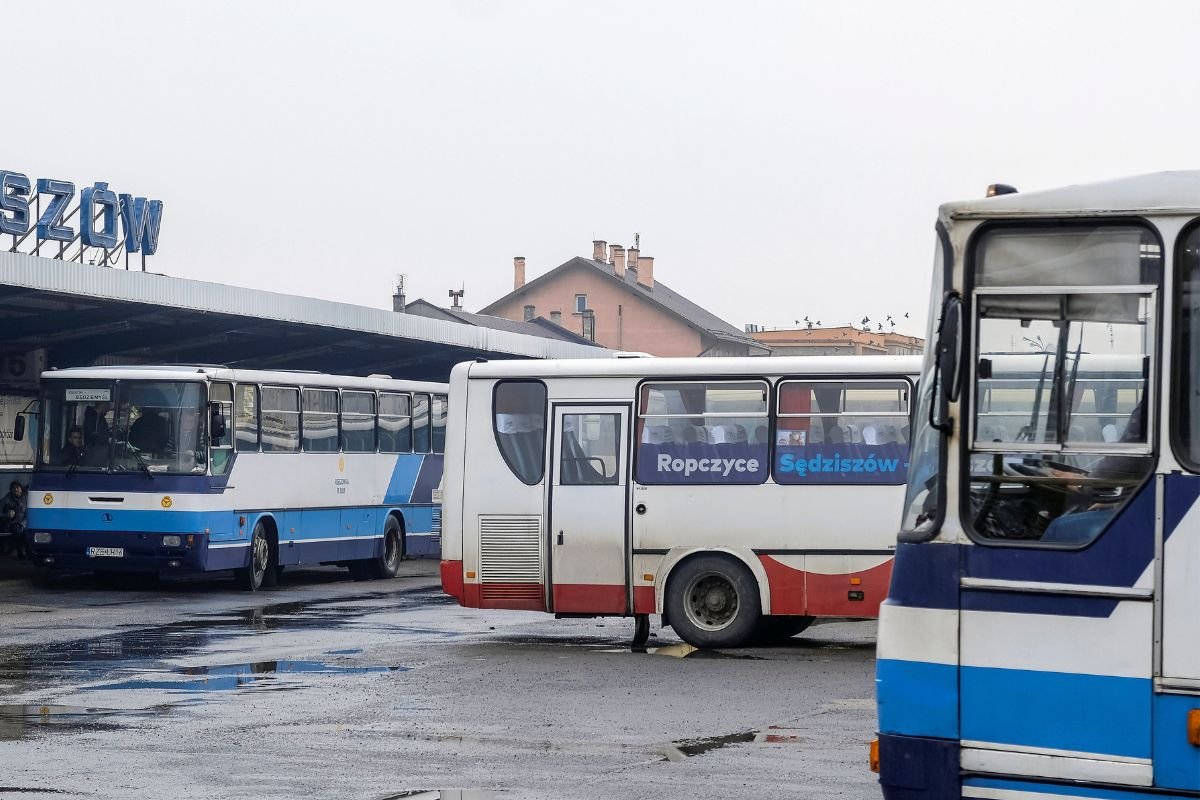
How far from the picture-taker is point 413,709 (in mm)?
12844

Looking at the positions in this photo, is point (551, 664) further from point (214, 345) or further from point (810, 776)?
point (214, 345)

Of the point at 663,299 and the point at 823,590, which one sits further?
the point at 663,299

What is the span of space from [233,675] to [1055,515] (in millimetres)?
9402

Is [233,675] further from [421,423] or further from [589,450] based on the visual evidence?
[421,423]

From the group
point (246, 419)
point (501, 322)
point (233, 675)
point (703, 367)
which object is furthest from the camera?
point (501, 322)

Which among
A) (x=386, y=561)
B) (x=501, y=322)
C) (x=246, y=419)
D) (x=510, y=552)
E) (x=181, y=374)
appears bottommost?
(x=386, y=561)

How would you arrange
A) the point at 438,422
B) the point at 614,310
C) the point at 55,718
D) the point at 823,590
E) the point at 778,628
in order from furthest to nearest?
the point at 614,310
the point at 438,422
the point at 778,628
the point at 823,590
the point at 55,718

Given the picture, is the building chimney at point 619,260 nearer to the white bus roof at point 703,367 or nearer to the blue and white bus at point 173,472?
the blue and white bus at point 173,472

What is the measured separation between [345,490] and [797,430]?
11670 mm

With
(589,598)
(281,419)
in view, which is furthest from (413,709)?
(281,419)

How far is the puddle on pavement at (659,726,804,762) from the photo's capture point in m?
10.9

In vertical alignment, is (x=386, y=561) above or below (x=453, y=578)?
below

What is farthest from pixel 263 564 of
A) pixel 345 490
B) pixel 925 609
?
pixel 925 609

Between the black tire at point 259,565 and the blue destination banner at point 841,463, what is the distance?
10.3 m
